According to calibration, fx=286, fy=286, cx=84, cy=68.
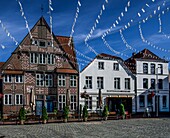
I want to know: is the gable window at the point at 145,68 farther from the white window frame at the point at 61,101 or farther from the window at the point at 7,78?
the window at the point at 7,78

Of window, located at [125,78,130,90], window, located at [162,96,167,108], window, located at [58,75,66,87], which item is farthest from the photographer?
window, located at [162,96,167,108]

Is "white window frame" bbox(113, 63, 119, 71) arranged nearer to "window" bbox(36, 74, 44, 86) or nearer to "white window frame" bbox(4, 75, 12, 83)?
"window" bbox(36, 74, 44, 86)

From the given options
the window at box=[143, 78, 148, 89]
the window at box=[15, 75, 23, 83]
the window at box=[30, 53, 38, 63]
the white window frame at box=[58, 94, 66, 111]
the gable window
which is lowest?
the white window frame at box=[58, 94, 66, 111]

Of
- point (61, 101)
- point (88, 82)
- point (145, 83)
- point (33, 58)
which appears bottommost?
point (61, 101)

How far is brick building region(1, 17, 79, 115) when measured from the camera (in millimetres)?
28328

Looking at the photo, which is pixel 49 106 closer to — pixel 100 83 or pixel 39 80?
pixel 39 80

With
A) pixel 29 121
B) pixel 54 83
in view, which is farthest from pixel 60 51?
pixel 29 121

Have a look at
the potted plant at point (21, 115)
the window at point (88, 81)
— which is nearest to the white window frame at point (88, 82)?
the window at point (88, 81)

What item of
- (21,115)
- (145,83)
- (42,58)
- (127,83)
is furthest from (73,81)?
(21,115)

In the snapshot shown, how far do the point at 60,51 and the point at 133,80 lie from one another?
977 centimetres

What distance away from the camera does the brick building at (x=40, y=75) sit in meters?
28.3

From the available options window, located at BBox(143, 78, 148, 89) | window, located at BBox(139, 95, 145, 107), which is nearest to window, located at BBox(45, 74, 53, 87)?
window, located at BBox(139, 95, 145, 107)

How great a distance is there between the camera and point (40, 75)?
2953 cm

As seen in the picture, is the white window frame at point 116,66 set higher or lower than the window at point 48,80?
higher
